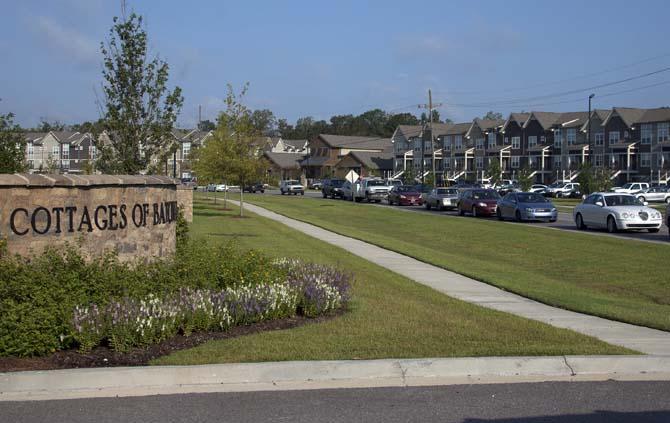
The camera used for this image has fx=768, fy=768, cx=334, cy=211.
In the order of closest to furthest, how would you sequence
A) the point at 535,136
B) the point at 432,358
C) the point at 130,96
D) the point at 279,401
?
the point at 279,401, the point at 432,358, the point at 130,96, the point at 535,136

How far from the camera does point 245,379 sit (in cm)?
719

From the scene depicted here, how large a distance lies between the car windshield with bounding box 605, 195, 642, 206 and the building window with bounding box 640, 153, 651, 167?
62.6m

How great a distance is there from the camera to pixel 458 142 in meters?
116

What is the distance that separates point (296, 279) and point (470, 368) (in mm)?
3564

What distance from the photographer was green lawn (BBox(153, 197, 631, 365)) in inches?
307

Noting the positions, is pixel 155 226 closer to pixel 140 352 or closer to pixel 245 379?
pixel 140 352

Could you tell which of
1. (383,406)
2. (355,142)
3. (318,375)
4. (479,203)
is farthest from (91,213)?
(355,142)

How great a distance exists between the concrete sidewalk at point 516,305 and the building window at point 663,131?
245ft

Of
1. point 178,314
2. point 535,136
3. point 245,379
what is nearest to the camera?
point 245,379

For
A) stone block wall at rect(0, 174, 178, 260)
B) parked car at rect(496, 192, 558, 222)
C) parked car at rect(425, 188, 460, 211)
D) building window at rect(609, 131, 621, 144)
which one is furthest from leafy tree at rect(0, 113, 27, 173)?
building window at rect(609, 131, 621, 144)

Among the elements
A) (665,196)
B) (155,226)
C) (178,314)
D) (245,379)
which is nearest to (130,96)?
(155,226)

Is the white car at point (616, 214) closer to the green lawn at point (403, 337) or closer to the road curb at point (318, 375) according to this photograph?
the green lawn at point (403, 337)

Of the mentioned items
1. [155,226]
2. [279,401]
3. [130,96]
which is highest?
[130,96]

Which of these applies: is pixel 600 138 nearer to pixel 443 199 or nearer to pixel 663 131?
pixel 663 131
